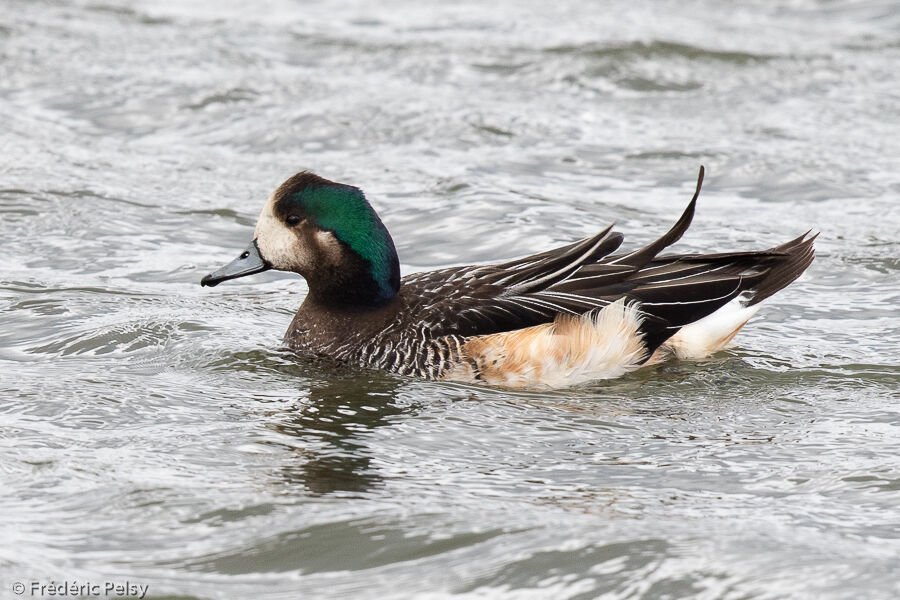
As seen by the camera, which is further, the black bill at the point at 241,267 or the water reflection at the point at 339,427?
the black bill at the point at 241,267

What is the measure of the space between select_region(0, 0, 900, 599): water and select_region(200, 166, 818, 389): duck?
20cm

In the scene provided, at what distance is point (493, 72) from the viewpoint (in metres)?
17.0

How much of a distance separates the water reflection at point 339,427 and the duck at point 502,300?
29cm

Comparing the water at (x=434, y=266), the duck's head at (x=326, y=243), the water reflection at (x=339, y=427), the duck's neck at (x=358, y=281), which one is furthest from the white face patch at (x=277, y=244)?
the water reflection at (x=339, y=427)

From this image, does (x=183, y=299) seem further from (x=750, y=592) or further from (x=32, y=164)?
(x=750, y=592)

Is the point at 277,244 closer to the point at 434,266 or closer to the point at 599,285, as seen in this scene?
the point at 599,285

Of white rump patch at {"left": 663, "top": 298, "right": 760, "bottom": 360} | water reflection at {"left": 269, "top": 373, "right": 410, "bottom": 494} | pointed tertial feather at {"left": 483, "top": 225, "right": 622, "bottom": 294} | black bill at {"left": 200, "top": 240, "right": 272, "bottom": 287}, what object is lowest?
water reflection at {"left": 269, "top": 373, "right": 410, "bottom": 494}

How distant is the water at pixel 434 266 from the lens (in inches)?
251

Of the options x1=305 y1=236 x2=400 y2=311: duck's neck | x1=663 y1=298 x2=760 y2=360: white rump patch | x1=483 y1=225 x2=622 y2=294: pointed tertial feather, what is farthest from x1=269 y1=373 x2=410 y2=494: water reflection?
x1=663 y1=298 x2=760 y2=360: white rump patch

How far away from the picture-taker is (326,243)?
9031 millimetres

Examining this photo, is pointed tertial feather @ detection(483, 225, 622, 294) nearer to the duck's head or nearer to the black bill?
the duck's head

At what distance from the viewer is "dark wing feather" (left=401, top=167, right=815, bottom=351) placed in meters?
8.77

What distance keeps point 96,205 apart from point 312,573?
715cm

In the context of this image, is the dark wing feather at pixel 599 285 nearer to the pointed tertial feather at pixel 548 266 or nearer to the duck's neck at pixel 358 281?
the pointed tertial feather at pixel 548 266
